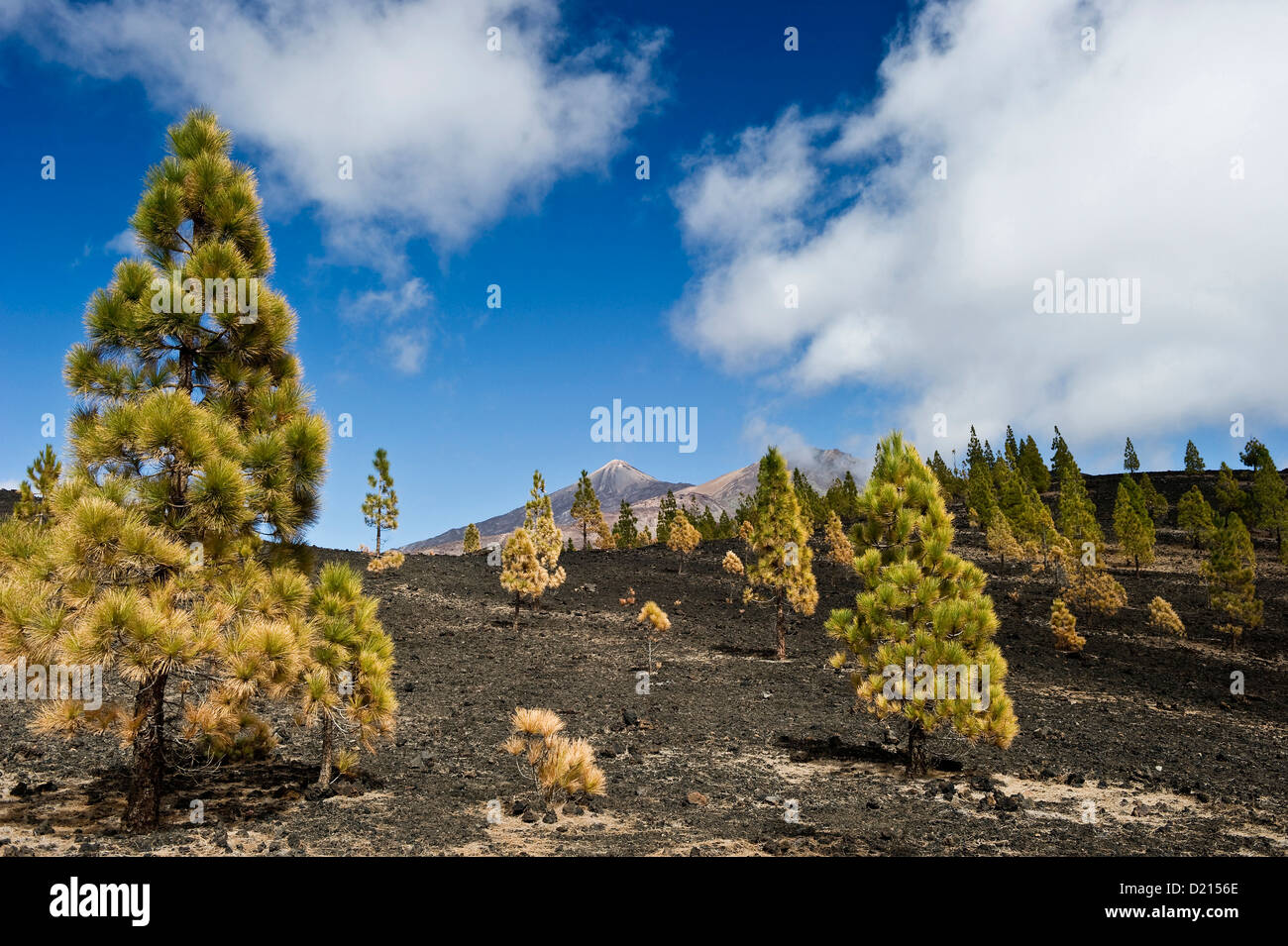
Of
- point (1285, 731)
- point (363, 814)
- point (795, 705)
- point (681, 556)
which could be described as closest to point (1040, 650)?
point (1285, 731)

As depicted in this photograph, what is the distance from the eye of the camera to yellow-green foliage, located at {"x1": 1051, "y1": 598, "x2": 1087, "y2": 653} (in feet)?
93.4

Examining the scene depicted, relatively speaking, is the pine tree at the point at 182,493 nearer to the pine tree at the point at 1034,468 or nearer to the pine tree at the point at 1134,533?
the pine tree at the point at 1134,533

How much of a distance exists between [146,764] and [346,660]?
7.34ft

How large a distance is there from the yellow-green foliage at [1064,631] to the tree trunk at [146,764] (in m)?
31.1

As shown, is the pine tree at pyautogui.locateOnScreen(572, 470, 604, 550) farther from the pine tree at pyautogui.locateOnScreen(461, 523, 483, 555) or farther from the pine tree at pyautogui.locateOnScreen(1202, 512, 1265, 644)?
the pine tree at pyautogui.locateOnScreen(1202, 512, 1265, 644)

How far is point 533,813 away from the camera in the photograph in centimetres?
895

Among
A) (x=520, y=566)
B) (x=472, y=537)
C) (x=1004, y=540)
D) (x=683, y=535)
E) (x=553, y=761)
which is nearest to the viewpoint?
(x=553, y=761)

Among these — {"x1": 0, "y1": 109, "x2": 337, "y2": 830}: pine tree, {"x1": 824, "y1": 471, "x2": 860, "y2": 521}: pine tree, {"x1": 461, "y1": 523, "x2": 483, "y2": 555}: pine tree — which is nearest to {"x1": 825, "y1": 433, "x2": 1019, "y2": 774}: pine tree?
{"x1": 0, "y1": 109, "x2": 337, "y2": 830}: pine tree

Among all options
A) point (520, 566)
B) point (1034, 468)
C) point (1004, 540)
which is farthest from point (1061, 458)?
point (520, 566)

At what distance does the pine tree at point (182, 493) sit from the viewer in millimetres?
6871

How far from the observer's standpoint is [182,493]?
7746mm

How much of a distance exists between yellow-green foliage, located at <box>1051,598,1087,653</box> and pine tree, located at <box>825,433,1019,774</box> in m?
19.8

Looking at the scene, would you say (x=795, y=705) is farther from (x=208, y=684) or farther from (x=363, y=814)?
(x=208, y=684)

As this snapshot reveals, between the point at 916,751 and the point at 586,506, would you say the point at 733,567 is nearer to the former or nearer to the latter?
the point at 586,506
